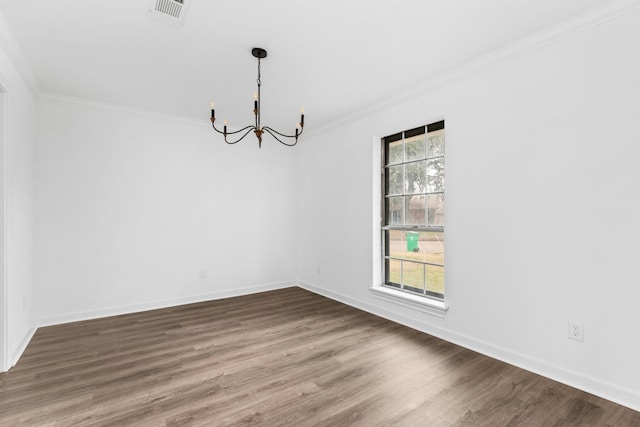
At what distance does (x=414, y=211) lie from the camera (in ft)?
11.7

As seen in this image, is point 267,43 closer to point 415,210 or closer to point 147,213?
point 415,210

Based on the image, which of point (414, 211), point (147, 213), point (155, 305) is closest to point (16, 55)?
point (147, 213)

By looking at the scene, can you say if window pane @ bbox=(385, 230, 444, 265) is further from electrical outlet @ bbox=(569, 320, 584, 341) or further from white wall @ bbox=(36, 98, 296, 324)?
white wall @ bbox=(36, 98, 296, 324)

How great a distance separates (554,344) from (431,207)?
1.59 meters

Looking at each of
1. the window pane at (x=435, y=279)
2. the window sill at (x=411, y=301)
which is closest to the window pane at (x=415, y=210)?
the window pane at (x=435, y=279)

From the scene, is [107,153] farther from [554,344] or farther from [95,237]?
[554,344]

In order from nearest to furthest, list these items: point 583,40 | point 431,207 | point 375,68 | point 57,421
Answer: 1. point 57,421
2. point 583,40
3. point 375,68
4. point 431,207

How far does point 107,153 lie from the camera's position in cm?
385

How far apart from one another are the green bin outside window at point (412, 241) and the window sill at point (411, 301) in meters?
0.53

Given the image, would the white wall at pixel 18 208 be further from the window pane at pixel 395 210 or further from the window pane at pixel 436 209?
the window pane at pixel 436 209

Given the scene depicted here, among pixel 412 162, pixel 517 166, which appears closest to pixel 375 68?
pixel 412 162

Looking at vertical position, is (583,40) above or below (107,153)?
above

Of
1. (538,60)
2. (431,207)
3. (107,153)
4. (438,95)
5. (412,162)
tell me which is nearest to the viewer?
(538,60)

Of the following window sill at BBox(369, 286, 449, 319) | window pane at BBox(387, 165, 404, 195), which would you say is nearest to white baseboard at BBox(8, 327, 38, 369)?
window sill at BBox(369, 286, 449, 319)
